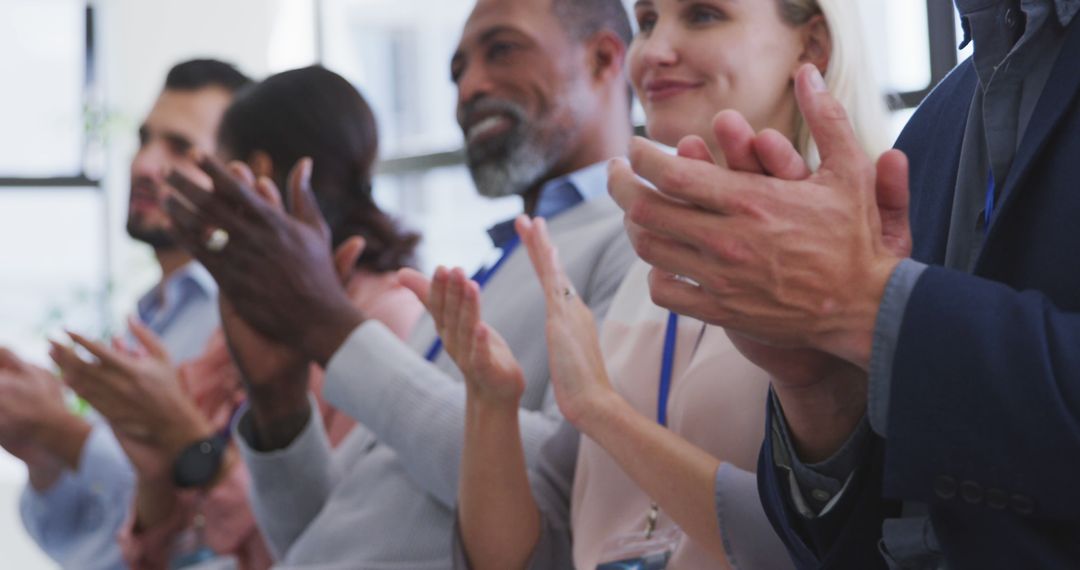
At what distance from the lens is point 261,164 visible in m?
2.58

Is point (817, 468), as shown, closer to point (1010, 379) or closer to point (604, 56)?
point (1010, 379)

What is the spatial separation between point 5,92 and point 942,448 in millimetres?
6255

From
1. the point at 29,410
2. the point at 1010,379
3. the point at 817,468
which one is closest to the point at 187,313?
the point at 29,410

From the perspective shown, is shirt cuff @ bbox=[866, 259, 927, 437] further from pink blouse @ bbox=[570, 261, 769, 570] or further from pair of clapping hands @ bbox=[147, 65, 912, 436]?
pink blouse @ bbox=[570, 261, 769, 570]

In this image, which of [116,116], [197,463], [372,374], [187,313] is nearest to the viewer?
[372,374]

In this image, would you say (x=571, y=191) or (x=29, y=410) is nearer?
(x=571, y=191)

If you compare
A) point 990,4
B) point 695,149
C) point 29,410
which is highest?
point 990,4

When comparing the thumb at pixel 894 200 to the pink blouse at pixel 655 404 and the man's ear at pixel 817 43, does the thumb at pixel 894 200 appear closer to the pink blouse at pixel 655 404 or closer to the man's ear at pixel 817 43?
the pink blouse at pixel 655 404

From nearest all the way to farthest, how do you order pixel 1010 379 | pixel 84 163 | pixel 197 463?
pixel 1010 379 < pixel 197 463 < pixel 84 163

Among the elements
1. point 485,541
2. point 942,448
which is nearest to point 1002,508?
point 942,448

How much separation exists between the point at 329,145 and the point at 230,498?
0.79m

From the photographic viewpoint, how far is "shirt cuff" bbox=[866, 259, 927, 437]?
31.4 inches

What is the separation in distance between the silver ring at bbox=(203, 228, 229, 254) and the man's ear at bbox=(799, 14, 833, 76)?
38.9 inches

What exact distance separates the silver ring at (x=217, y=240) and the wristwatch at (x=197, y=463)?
64 cm
